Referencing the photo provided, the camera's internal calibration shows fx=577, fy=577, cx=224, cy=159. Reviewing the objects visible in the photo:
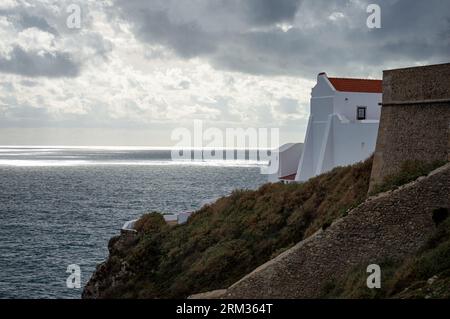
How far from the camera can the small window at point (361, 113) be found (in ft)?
117

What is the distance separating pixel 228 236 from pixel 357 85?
14.5m

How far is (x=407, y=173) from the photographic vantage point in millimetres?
21078

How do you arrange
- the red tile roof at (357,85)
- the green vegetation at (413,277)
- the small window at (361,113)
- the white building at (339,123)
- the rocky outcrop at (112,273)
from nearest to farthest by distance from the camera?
1. the green vegetation at (413,277)
2. the rocky outcrop at (112,273)
3. the white building at (339,123)
4. the small window at (361,113)
5. the red tile roof at (357,85)

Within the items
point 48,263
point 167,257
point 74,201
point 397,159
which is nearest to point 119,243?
point 167,257

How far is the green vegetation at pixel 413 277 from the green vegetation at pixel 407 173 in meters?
2.11

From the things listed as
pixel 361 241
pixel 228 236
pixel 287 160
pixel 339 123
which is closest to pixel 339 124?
pixel 339 123

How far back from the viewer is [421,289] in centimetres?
1406

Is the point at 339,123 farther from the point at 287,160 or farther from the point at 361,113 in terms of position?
the point at 287,160

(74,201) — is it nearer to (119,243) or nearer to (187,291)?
(119,243)

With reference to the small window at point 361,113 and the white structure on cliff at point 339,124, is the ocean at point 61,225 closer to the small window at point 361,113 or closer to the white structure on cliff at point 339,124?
the white structure on cliff at point 339,124

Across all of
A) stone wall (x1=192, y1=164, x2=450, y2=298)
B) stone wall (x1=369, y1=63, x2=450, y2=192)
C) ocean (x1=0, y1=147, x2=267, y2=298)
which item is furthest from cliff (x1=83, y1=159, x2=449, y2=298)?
ocean (x1=0, y1=147, x2=267, y2=298)

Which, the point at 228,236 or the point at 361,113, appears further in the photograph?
the point at 361,113

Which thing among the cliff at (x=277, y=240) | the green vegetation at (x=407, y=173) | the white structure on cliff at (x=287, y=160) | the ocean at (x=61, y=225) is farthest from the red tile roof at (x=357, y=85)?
the green vegetation at (x=407, y=173)
